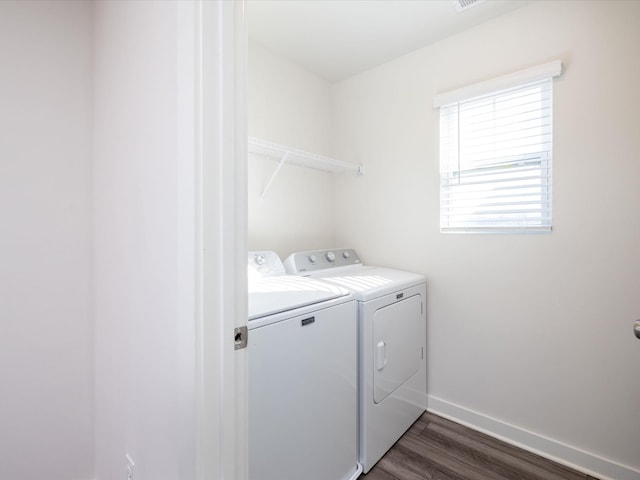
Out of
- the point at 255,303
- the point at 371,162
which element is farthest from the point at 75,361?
the point at 371,162

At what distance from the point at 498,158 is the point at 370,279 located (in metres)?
1.06

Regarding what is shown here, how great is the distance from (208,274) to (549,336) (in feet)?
6.18

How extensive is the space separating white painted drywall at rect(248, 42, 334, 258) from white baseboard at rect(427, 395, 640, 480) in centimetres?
149

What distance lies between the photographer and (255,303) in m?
1.22

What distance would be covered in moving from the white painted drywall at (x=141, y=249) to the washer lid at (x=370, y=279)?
0.96m

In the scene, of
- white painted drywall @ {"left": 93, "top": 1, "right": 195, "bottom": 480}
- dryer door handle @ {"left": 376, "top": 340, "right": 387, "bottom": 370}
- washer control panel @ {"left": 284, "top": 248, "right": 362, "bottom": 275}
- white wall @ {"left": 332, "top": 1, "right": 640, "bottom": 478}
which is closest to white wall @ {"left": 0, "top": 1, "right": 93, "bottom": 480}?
white painted drywall @ {"left": 93, "top": 1, "right": 195, "bottom": 480}

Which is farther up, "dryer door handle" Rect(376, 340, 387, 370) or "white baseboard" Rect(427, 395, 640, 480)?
"dryer door handle" Rect(376, 340, 387, 370)

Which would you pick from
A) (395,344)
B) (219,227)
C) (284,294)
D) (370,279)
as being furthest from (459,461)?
(219,227)

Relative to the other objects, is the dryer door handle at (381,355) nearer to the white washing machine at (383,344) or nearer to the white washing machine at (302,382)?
the white washing machine at (383,344)

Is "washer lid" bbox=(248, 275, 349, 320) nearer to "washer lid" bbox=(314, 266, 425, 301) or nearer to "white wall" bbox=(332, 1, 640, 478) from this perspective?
"washer lid" bbox=(314, 266, 425, 301)

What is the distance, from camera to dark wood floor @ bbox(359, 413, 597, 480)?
1573 millimetres

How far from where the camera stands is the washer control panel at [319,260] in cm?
200

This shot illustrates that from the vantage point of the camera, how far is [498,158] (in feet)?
6.08

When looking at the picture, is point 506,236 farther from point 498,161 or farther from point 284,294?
point 284,294
